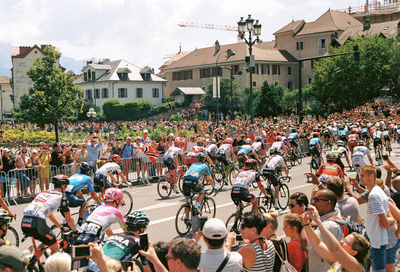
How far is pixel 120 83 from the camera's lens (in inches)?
3145

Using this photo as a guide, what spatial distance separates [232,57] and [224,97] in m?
11.1

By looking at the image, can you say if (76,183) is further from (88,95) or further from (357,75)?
(88,95)

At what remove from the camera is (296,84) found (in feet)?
266

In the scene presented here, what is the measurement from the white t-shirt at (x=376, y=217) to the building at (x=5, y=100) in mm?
98055

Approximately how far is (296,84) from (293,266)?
258 feet

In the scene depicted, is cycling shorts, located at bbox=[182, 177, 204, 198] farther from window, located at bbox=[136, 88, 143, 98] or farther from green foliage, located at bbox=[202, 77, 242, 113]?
window, located at bbox=[136, 88, 143, 98]

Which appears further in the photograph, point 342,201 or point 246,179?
point 246,179

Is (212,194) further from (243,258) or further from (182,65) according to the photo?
(182,65)

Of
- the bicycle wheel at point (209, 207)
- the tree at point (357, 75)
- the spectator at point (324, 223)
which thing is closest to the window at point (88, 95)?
the tree at point (357, 75)

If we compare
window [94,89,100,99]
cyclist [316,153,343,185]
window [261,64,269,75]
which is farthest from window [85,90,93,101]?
cyclist [316,153,343,185]

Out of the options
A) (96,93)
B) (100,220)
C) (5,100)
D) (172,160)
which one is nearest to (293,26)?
(96,93)

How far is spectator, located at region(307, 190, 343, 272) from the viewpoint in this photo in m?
5.12

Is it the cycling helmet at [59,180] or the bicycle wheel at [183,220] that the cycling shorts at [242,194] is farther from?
the cycling helmet at [59,180]

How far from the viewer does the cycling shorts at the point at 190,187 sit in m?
10.6
